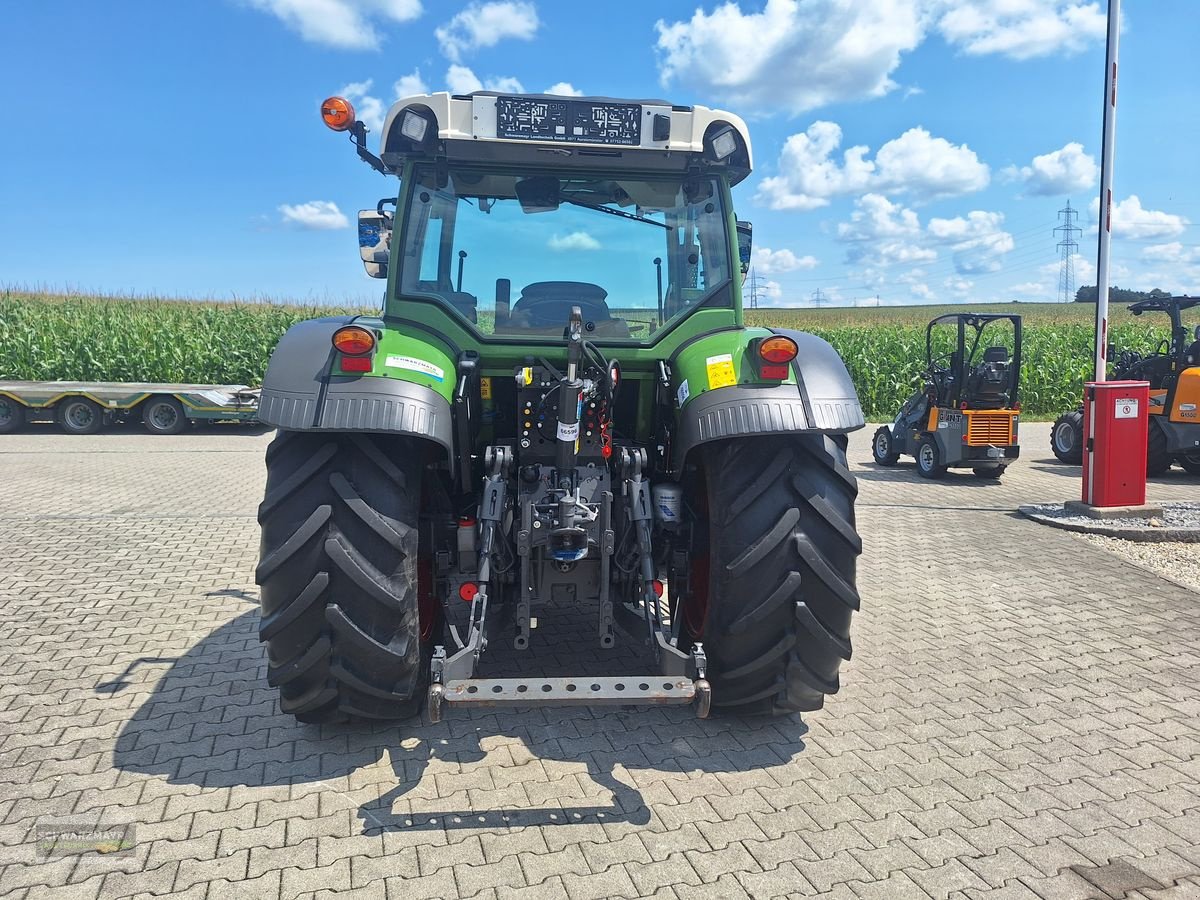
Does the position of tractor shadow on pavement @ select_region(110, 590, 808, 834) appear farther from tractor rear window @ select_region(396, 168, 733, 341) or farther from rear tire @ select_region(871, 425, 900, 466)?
rear tire @ select_region(871, 425, 900, 466)

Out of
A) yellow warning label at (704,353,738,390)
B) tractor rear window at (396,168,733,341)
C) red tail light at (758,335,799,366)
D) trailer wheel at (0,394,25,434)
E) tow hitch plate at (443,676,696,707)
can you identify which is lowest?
tow hitch plate at (443,676,696,707)

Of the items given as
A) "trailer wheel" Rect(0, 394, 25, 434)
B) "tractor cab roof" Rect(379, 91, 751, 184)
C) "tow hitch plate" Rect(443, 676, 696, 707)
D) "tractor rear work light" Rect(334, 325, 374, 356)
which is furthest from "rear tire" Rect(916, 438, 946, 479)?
"trailer wheel" Rect(0, 394, 25, 434)

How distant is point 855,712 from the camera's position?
12.6 ft

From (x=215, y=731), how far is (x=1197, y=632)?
543 centimetres

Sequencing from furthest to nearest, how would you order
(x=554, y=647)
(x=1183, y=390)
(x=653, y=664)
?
(x=1183, y=390)
(x=554, y=647)
(x=653, y=664)

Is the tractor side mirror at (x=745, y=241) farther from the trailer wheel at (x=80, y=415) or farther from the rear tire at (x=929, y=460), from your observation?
the trailer wheel at (x=80, y=415)

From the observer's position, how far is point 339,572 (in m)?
3.04

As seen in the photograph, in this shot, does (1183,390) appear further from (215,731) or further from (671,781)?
(215,731)

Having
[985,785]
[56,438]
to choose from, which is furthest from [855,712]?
[56,438]

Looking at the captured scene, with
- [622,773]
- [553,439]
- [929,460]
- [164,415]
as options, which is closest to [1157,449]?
[929,460]

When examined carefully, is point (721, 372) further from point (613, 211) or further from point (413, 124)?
point (413, 124)

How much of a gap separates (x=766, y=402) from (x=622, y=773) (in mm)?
1526

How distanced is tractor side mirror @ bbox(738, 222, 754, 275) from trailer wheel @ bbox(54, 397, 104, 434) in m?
15.2

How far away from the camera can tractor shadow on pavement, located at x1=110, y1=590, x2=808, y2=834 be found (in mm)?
2986
